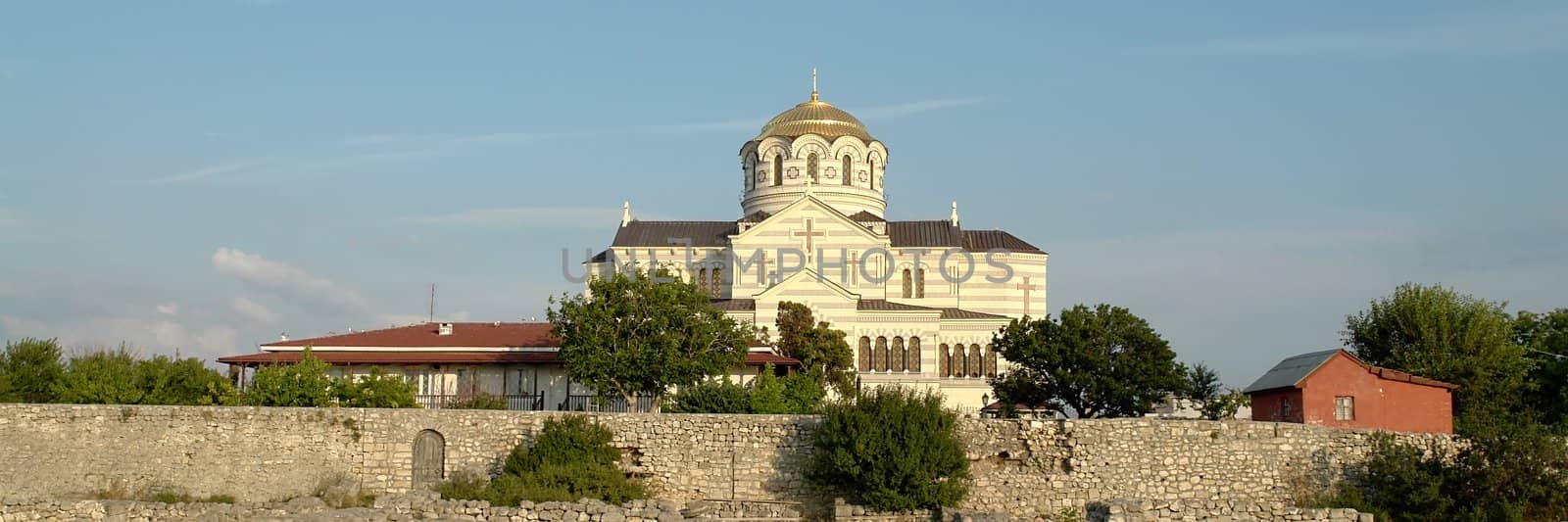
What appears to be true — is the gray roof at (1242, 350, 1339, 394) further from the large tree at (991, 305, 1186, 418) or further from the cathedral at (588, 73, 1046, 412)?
the cathedral at (588, 73, 1046, 412)

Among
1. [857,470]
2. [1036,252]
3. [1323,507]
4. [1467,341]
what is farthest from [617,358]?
[1036,252]

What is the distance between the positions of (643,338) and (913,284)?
22921 mm

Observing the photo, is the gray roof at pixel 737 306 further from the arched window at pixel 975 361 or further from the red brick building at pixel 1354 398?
the red brick building at pixel 1354 398

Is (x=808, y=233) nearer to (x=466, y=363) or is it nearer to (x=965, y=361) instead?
(x=965, y=361)

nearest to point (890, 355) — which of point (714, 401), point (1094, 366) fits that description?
point (1094, 366)

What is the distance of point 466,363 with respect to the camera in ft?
129

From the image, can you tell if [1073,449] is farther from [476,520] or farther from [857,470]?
[476,520]

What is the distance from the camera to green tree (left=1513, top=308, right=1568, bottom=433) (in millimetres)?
41125

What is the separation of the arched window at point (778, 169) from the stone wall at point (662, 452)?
1239 inches

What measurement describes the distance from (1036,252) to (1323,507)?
1279 inches

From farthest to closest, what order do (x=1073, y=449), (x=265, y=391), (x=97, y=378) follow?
1. (x=97, y=378)
2. (x=265, y=391)
3. (x=1073, y=449)

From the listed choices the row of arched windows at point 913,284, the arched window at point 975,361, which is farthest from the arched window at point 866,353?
the row of arched windows at point 913,284

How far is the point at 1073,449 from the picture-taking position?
28.7 metres

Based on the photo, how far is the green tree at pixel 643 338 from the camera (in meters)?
35.8
